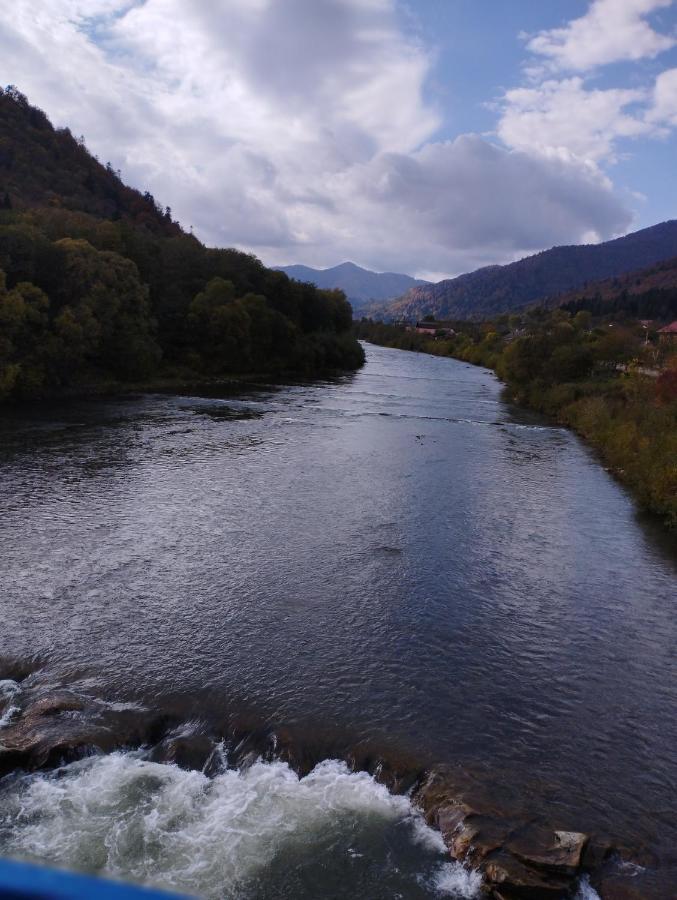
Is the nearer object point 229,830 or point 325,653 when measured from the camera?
point 229,830

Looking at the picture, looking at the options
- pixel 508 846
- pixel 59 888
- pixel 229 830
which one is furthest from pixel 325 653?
pixel 59 888

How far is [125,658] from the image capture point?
44.5 feet

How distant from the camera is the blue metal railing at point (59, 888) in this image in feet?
8.93

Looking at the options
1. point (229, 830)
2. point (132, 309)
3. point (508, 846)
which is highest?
point (132, 309)

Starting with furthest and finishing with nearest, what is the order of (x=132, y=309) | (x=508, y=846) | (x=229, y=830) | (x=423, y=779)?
(x=132, y=309), (x=423, y=779), (x=229, y=830), (x=508, y=846)

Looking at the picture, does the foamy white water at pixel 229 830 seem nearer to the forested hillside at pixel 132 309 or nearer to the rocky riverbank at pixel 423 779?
the rocky riverbank at pixel 423 779

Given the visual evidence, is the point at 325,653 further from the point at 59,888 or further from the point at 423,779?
the point at 59,888

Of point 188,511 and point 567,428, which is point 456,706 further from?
point 567,428

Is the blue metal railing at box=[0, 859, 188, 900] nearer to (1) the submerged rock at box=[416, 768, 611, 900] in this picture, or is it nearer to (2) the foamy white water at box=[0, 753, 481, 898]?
(2) the foamy white water at box=[0, 753, 481, 898]

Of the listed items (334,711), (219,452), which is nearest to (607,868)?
(334,711)

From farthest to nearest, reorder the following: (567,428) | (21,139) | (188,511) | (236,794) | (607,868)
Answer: (21,139) < (567,428) < (188,511) < (236,794) < (607,868)

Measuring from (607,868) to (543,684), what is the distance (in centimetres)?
469

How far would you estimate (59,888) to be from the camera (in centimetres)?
276

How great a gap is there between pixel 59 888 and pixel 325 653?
11.8 meters
